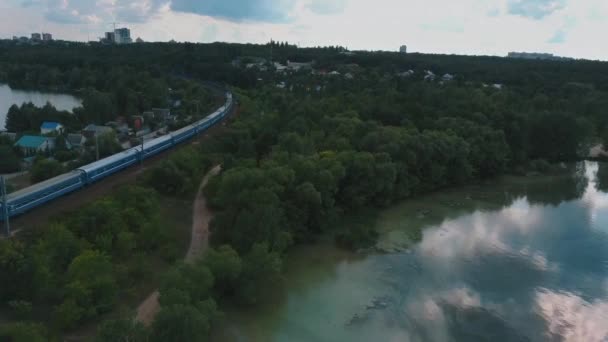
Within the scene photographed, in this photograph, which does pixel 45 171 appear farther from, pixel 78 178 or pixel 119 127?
pixel 119 127

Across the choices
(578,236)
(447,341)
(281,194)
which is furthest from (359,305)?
(578,236)

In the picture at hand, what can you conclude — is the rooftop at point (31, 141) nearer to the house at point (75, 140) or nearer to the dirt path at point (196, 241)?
the house at point (75, 140)

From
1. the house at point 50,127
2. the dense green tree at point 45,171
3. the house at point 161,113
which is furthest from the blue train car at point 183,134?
the house at point 161,113

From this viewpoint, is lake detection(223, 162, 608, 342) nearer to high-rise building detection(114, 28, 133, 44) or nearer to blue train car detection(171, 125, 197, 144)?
blue train car detection(171, 125, 197, 144)

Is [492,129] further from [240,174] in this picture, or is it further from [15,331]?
[15,331]

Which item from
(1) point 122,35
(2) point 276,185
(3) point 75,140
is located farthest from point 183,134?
(1) point 122,35
